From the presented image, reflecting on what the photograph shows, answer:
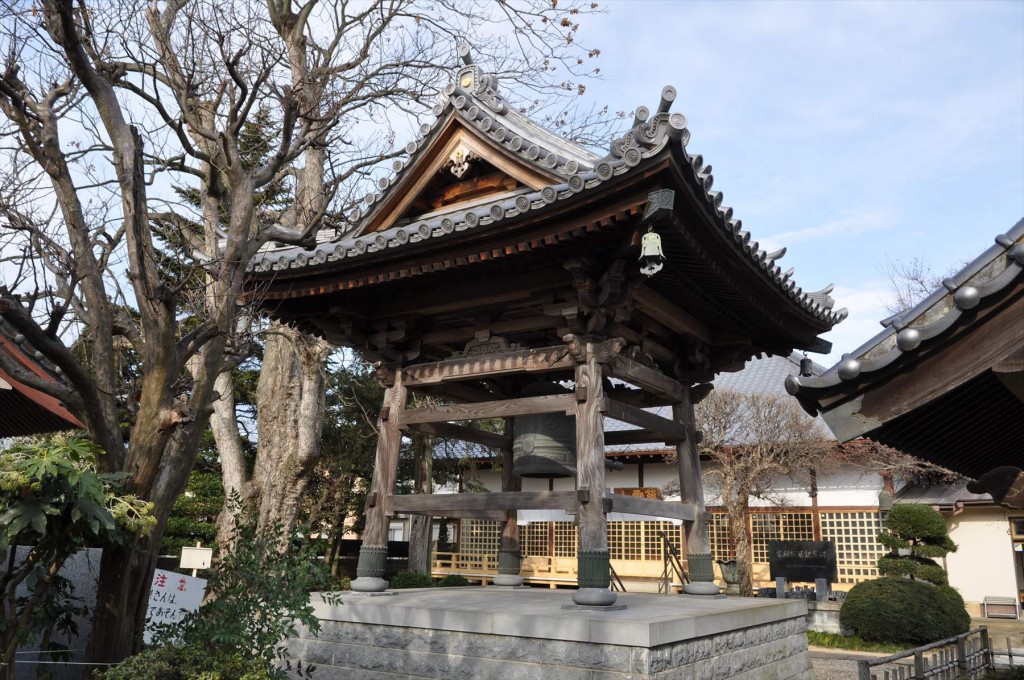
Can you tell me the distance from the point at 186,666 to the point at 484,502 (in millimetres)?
3287

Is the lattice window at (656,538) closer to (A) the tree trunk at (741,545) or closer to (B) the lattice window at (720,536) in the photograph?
(B) the lattice window at (720,536)

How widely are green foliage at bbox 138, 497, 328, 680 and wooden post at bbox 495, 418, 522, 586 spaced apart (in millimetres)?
4110

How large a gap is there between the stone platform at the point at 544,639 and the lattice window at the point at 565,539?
16.6 m

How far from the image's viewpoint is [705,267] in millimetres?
7637

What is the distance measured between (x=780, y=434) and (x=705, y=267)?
13.4 m

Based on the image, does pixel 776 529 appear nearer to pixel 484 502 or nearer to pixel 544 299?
pixel 484 502

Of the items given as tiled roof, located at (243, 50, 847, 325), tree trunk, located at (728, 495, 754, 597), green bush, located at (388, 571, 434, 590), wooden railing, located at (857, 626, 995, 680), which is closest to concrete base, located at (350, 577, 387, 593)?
tiled roof, located at (243, 50, 847, 325)

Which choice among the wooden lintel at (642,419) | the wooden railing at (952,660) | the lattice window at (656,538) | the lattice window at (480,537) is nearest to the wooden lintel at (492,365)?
the wooden lintel at (642,419)

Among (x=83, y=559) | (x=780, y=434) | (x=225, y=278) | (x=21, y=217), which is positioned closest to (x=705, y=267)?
(x=225, y=278)

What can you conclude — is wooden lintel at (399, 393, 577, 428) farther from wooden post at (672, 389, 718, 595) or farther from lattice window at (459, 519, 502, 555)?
lattice window at (459, 519, 502, 555)

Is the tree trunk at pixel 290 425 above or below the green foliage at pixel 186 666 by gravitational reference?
above

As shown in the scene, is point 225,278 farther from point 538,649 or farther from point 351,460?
point 351,460

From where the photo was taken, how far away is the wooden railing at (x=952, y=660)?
782cm

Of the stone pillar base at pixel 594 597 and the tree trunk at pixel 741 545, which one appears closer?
the stone pillar base at pixel 594 597
